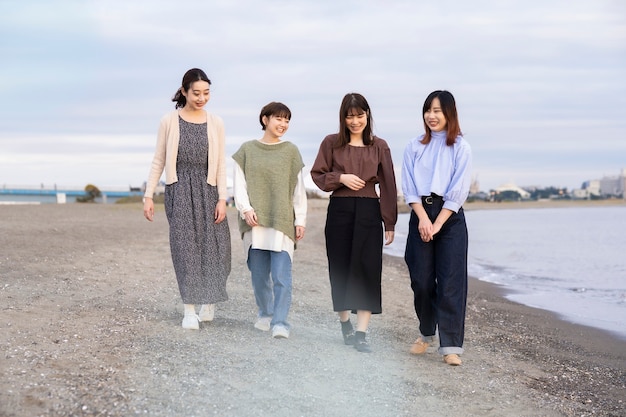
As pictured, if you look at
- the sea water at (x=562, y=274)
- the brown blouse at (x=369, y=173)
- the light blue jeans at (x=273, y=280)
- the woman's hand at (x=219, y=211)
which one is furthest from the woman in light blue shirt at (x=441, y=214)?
the sea water at (x=562, y=274)

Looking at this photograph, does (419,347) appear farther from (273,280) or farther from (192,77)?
(192,77)

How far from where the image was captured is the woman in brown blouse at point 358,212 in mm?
5969

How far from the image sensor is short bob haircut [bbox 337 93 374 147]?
585 centimetres

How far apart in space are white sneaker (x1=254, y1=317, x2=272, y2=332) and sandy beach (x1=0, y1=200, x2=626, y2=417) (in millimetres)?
169


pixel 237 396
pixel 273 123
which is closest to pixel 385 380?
pixel 237 396

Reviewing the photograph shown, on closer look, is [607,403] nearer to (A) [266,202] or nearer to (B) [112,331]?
(A) [266,202]

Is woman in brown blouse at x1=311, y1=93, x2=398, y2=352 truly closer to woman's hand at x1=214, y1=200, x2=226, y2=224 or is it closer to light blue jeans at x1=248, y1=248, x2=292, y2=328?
light blue jeans at x1=248, y1=248, x2=292, y2=328

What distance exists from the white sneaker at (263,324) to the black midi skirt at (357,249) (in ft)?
2.37

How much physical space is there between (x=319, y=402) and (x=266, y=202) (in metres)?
2.03

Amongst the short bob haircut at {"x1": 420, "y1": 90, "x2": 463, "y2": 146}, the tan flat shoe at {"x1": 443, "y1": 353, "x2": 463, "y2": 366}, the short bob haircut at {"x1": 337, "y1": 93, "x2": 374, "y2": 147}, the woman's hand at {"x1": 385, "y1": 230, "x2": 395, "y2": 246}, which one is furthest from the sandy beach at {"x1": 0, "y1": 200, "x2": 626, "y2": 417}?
the short bob haircut at {"x1": 420, "y1": 90, "x2": 463, "y2": 146}

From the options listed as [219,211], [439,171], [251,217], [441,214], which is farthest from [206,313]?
[439,171]

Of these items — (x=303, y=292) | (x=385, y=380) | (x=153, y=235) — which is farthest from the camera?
(x=153, y=235)

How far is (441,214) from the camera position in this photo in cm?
578

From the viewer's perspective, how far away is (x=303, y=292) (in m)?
9.52
